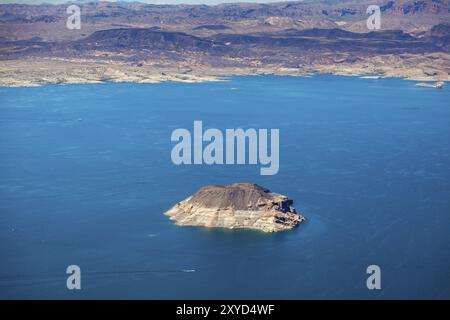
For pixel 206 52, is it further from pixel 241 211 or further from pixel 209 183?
pixel 241 211

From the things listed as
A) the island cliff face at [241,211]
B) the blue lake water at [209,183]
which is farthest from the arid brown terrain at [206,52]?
the island cliff face at [241,211]

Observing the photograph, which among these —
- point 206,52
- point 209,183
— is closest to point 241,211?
point 209,183

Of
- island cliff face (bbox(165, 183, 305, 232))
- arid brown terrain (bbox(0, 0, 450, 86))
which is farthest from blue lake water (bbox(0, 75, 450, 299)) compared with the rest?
arid brown terrain (bbox(0, 0, 450, 86))

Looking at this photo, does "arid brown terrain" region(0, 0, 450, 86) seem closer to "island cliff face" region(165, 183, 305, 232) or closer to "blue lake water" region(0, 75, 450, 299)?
"blue lake water" region(0, 75, 450, 299)

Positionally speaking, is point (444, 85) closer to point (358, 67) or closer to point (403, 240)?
point (358, 67)

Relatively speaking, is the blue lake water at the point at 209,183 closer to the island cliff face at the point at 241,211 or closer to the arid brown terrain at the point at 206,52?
the island cliff face at the point at 241,211
